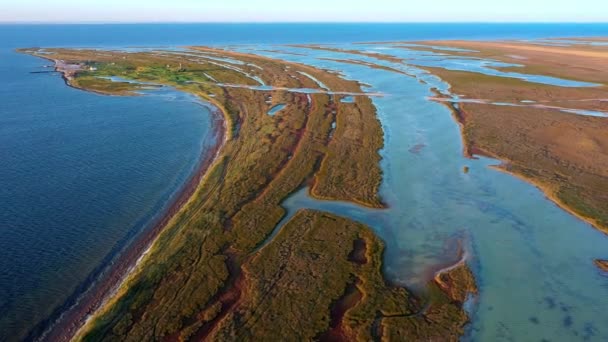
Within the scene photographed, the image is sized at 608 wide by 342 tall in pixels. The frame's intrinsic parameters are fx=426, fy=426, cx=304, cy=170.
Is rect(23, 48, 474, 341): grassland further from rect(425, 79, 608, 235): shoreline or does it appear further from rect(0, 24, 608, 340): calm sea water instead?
rect(425, 79, 608, 235): shoreline

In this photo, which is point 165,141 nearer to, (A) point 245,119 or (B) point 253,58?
(A) point 245,119

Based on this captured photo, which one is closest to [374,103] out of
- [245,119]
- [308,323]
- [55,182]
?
[245,119]

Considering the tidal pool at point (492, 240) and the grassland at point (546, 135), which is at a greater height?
the grassland at point (546, 135)

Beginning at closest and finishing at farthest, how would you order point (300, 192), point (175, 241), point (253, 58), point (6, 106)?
point (175, 241), point (300, 192), point (6, 106), point (253, 58)

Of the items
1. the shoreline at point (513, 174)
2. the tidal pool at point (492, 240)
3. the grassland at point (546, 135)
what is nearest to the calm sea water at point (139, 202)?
the tidal pool at point (492, 240)

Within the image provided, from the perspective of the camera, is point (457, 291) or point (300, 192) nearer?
point (457, 291)

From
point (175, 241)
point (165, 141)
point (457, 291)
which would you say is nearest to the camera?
point (457, 291)

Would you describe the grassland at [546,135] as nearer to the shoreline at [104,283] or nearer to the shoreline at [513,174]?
the shoreline at [513,174]

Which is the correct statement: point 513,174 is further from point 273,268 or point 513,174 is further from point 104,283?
point 104,283
